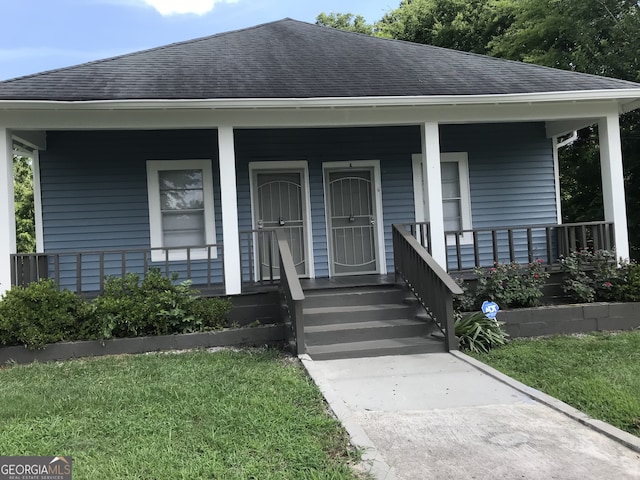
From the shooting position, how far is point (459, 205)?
873 cm

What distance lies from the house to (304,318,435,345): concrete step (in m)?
1.36

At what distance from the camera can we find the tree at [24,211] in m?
18.9

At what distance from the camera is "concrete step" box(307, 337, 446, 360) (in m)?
5.40

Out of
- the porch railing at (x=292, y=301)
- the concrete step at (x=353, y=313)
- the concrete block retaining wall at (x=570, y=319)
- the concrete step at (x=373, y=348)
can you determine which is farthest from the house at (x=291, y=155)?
the concrete step at (x=373, y=348)

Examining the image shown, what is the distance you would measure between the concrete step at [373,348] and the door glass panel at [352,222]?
2904 millimetres

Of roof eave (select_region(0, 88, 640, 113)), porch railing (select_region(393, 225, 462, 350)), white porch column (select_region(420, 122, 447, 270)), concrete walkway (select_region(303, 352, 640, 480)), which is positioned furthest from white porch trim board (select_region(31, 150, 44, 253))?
white porch column (select_region(420, 122, 447, 270))

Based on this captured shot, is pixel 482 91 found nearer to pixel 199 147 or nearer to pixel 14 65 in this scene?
pixel 199 147

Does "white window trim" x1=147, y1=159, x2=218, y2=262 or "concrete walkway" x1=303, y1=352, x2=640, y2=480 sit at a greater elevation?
"white window trim" x1=147, y1=159, x2=218, y2=262

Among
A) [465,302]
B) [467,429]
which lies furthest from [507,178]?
[467,429]

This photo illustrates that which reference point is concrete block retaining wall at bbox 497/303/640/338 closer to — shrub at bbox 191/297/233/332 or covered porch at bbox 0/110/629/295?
covered porch at bbox 0/110/629/295

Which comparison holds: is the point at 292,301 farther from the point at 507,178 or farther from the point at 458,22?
the point at 458,22

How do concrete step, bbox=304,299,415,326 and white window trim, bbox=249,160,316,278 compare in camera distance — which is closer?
concrete step, bbox=304,299,415,326

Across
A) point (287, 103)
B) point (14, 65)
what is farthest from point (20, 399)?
point (14, 65)
